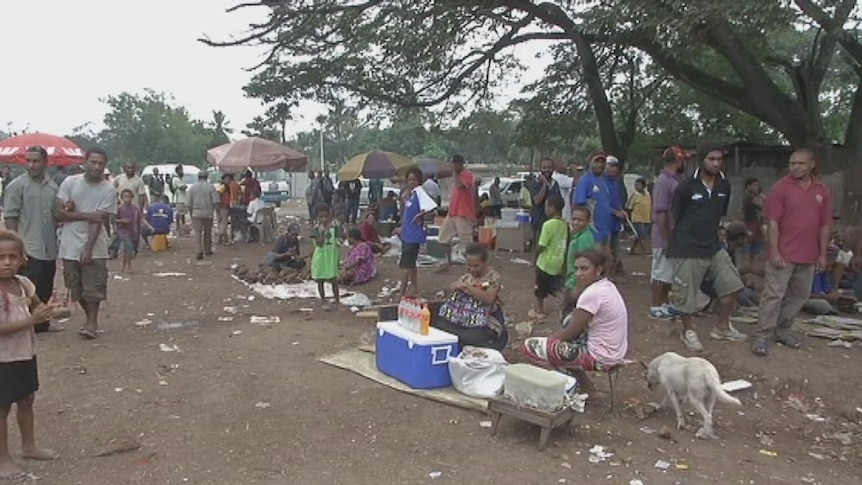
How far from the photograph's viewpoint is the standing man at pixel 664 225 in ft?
21.5

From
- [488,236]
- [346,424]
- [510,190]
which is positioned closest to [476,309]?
[346,424]

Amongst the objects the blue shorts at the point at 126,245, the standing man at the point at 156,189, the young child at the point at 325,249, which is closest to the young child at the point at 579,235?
the young child at the point at 325,249

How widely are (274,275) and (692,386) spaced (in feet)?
23.1

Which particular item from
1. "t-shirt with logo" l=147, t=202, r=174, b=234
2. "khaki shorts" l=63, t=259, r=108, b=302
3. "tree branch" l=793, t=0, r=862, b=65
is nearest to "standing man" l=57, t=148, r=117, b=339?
"khaki shorts" l=63, t=259, r=108, b=302

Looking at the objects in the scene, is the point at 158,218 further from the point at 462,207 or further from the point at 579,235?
the point at 579,235

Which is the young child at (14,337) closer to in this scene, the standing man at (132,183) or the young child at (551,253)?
the young child at (551,253)

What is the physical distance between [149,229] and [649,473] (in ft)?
37.6

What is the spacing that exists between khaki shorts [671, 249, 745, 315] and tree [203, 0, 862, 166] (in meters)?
2.29

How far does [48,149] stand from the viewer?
40.3 feet

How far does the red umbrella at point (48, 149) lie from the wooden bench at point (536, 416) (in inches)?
424

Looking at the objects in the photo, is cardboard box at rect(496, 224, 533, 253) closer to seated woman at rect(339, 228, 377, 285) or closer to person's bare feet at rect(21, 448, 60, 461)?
seated woman at rect(339, 228, 377, 285)

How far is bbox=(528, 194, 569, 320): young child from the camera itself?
7.08 m

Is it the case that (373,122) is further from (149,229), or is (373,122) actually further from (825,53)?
(825,53)

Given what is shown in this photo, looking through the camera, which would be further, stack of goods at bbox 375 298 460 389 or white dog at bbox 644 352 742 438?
stack of goods at bbox 375 298 460 389
